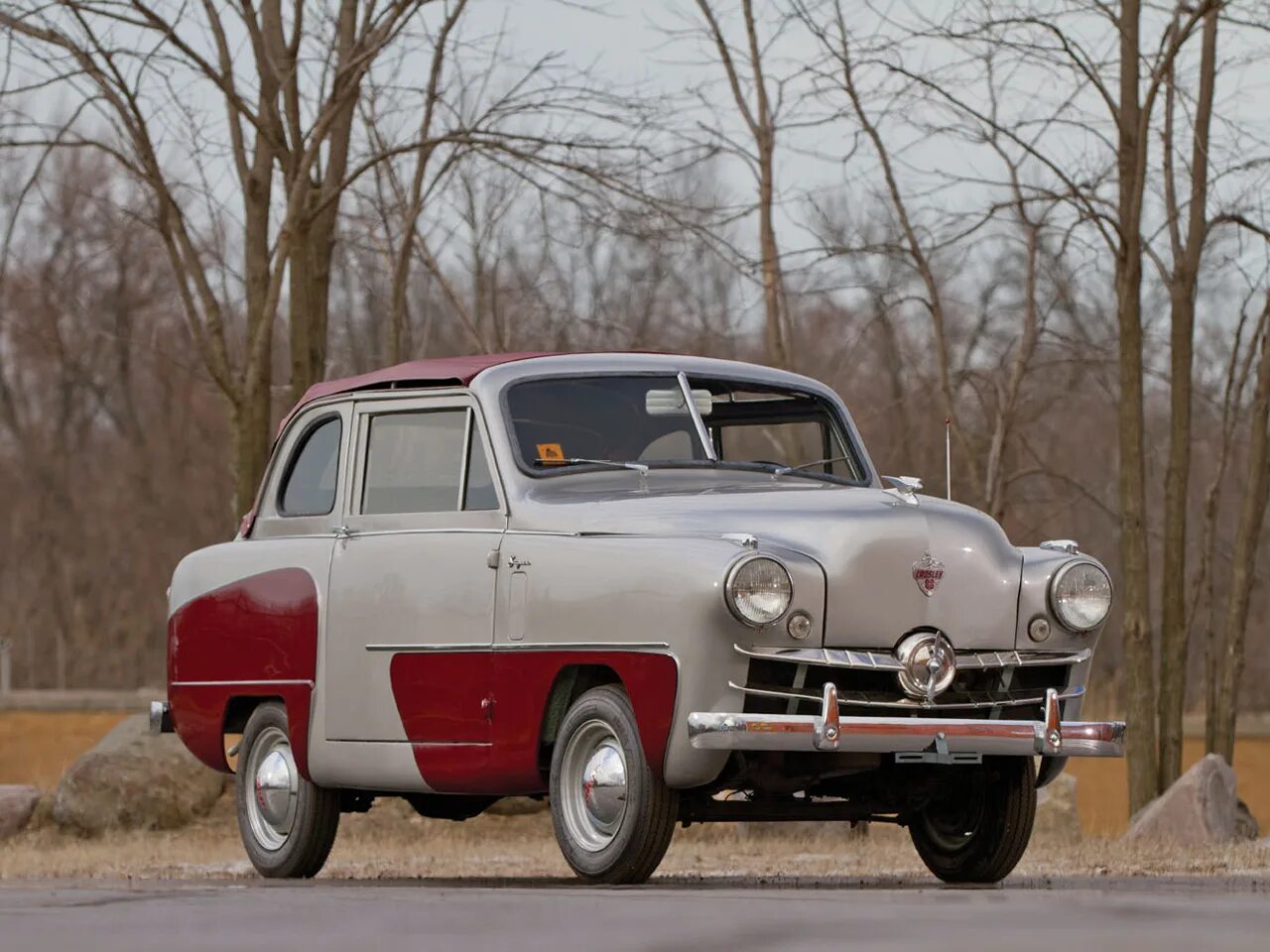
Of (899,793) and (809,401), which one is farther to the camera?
(809,401)

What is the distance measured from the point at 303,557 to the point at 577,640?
2137mm

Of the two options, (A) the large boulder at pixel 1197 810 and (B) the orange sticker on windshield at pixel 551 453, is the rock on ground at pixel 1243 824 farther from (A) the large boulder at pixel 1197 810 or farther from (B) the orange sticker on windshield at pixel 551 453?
(B) the orange sticker on windshield at pixel 551 453

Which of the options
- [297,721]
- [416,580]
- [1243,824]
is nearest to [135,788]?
[297,721]

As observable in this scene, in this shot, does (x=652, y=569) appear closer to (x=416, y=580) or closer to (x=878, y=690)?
(x=878, y=690)

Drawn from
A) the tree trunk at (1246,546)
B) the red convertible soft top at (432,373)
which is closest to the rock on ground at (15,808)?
the red convertible soft top at (432,373)

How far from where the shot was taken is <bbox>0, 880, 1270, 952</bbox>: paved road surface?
17.4 feet

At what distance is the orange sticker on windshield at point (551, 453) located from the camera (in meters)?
9.37

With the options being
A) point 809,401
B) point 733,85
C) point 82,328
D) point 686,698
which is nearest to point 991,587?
point 686,698

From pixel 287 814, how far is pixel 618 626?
278 cm

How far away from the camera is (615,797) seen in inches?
328

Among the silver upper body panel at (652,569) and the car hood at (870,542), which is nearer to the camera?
the silver upper body panel at (652,569)

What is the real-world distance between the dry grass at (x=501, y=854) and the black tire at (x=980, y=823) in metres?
0.37

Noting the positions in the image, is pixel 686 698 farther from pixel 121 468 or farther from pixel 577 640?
pixel 121 468

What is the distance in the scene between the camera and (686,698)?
26.3 ft
